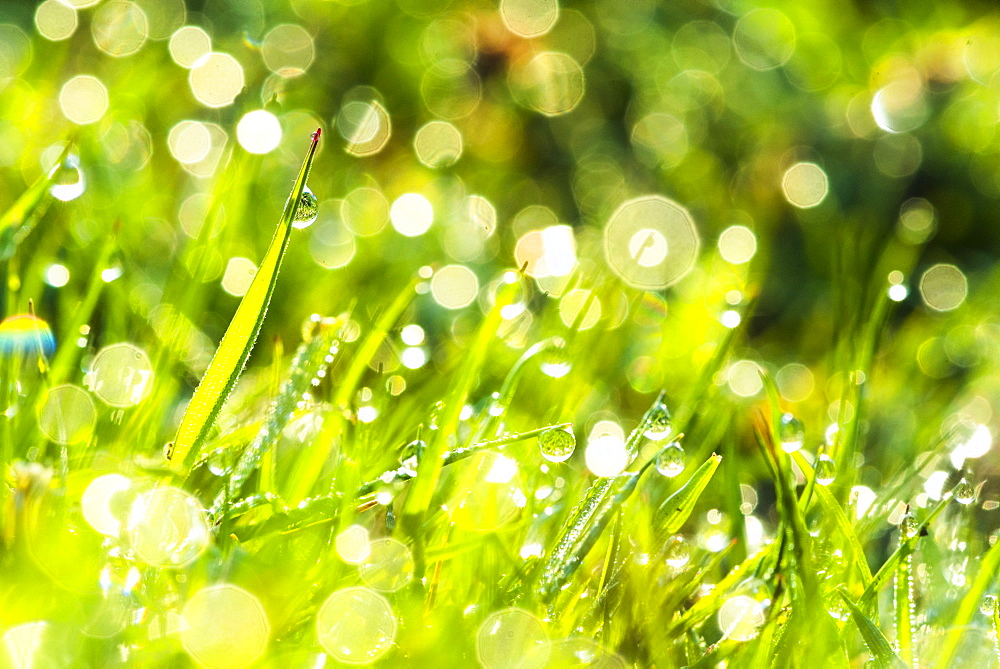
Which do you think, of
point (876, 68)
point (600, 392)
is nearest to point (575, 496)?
point (600, 392)

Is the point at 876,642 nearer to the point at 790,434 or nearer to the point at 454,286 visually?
the point at 790,434

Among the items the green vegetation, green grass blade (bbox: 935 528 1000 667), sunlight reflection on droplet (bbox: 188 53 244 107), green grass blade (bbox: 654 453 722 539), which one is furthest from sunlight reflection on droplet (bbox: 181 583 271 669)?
sunlight reflection on droplet (bbox: 188 53 244 107)

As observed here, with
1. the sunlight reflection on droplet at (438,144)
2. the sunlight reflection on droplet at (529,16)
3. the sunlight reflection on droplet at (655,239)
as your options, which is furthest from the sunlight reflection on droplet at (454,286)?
the sunlight reflection on droplet at (529,16)

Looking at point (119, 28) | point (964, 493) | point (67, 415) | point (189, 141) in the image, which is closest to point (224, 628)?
point (67, 415)

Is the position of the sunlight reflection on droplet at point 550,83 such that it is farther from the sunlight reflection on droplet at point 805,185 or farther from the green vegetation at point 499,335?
the sunlight reflection on droplet at point 805,185

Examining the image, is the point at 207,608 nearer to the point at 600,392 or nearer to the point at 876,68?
the point at 600,392

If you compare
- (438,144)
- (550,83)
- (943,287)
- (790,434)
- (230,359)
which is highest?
(230,359)
